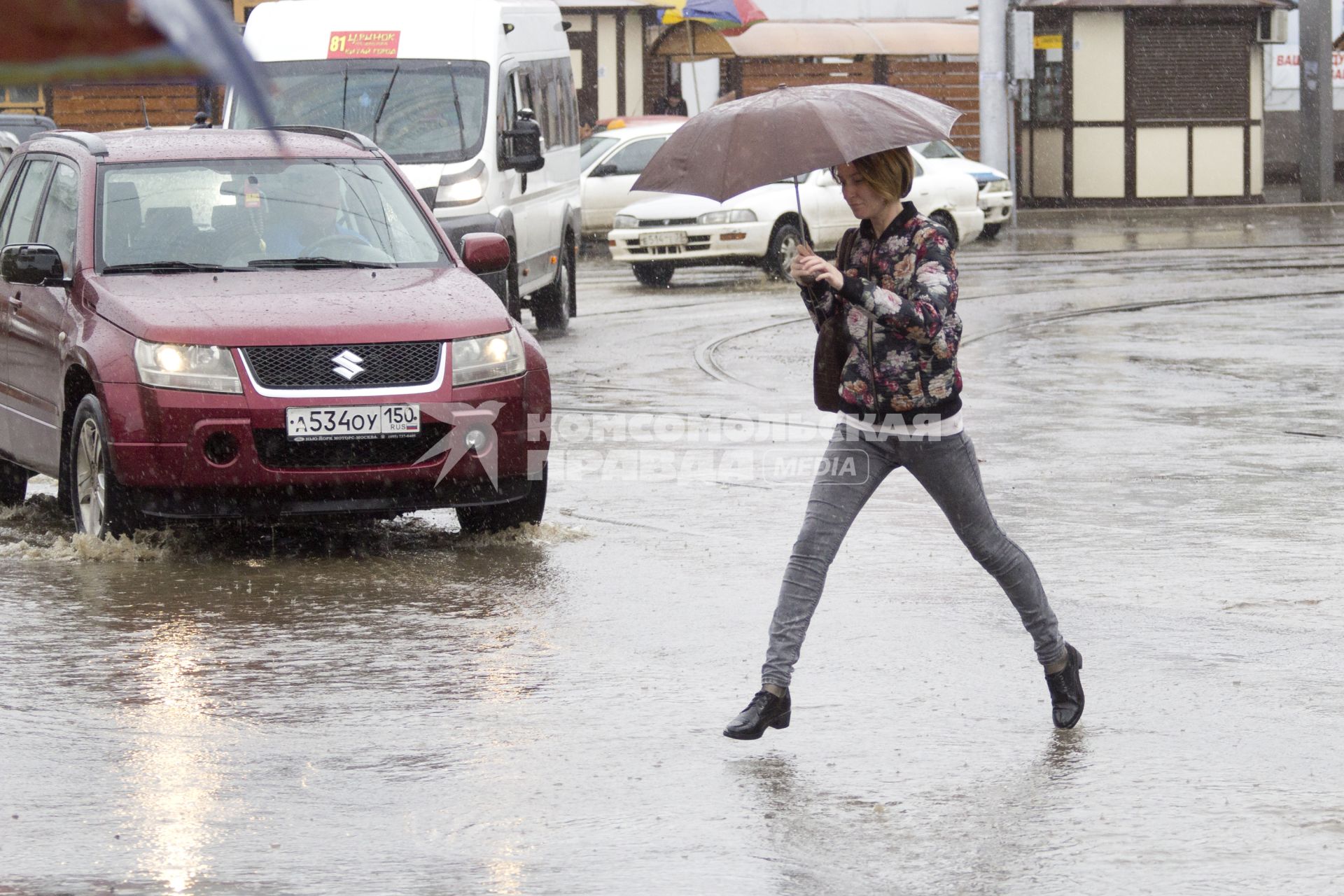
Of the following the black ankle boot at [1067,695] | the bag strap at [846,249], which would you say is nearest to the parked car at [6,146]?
the bag strap at [846,249]

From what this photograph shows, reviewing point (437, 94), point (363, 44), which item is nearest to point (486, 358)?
point (437, 94)

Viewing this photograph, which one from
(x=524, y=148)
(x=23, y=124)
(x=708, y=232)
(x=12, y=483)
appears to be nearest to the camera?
(x=12, y=483)

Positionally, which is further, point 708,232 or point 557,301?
point 708,232

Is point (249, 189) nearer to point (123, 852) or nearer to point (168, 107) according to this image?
point (123, 852)

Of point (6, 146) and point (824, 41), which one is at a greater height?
point (824, 41)

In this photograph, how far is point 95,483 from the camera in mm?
8070

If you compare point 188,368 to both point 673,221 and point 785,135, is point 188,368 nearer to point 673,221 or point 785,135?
point 785,135

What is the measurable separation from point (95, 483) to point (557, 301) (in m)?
10.2

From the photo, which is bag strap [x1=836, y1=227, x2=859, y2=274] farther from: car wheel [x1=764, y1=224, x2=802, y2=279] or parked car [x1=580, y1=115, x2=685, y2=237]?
parked car [x1=580, y1=115, x2=685, y2=237]

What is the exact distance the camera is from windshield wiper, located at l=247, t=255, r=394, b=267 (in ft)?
28.5

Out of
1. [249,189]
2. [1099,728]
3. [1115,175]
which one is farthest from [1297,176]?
[1099,728]

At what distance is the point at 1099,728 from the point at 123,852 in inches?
96.4

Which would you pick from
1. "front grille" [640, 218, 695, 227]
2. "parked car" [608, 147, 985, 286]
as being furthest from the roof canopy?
"front grille" [640, 218, 695, 227]

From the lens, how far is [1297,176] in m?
41.8
